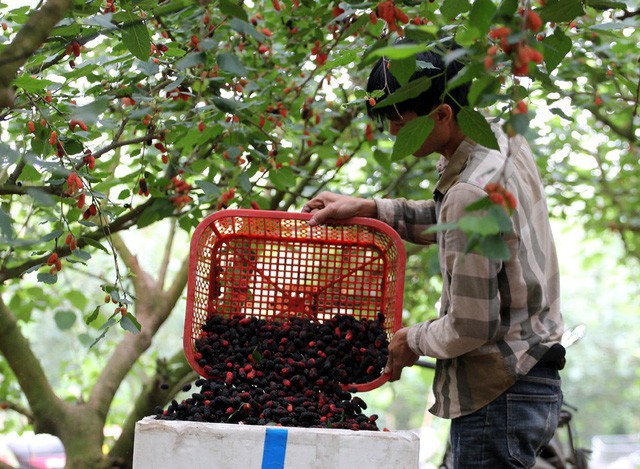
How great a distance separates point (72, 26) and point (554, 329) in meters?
1.34

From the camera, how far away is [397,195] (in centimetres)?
412

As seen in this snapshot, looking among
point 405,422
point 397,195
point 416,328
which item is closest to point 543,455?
point 397,195

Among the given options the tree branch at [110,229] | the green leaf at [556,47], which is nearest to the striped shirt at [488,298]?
the green leaf at [556,47]

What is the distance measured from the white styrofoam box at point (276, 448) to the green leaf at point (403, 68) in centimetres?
73

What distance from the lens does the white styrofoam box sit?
5.57 ft

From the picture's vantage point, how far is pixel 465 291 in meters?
1.87

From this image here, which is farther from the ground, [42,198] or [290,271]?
[290,271]

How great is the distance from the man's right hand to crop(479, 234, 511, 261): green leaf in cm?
124

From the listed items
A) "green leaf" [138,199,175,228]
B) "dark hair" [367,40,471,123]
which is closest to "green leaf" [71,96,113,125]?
"dark hair" [367,40,471,123]

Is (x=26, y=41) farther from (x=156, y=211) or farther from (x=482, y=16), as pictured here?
(x=156, y=211)

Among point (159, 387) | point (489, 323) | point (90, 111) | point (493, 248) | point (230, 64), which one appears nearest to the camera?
point (493, 248)

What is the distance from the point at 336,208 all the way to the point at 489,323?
2.03ft

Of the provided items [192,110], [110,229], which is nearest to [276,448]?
[192,110]

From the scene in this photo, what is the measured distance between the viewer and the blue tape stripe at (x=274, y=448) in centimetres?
170
